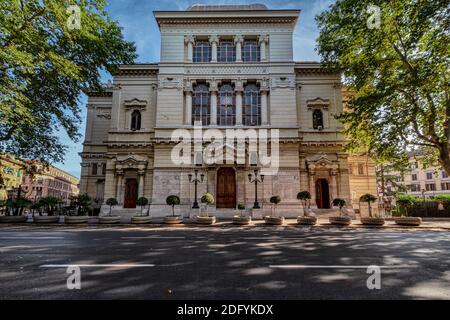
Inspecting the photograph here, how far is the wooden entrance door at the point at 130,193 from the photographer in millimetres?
23281

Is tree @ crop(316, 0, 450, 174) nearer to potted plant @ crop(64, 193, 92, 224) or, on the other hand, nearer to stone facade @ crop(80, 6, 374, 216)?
stone facade @ crop(80, 6, 374, 216)

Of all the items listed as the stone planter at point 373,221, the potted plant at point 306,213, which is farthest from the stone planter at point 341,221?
the potted plant at point 306,213

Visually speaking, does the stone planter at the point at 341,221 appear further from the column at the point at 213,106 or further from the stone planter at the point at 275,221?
the column at the point at 213,106

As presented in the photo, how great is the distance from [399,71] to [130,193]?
2528 centimetres

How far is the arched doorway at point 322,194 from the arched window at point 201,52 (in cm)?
1781

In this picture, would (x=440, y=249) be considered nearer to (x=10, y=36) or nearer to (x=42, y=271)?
(x=42, y=271)

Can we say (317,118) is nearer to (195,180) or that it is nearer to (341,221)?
(341,221)

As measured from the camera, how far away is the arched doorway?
22.9 metres

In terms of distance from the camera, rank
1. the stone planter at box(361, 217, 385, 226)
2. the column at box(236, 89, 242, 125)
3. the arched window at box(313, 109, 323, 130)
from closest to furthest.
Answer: the stone planter at box(361, 217, 385, 226) → the column at box(236, 89, 242, 125) → the arched window at box(313, 109, 323, 130)

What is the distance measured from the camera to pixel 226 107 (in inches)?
963

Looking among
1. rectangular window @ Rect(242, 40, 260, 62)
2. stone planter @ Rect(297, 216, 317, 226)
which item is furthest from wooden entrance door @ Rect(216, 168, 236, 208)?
rectangular window @ Rect(242, 40, 260, 62)

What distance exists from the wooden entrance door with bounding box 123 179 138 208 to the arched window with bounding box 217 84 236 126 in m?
11.0
